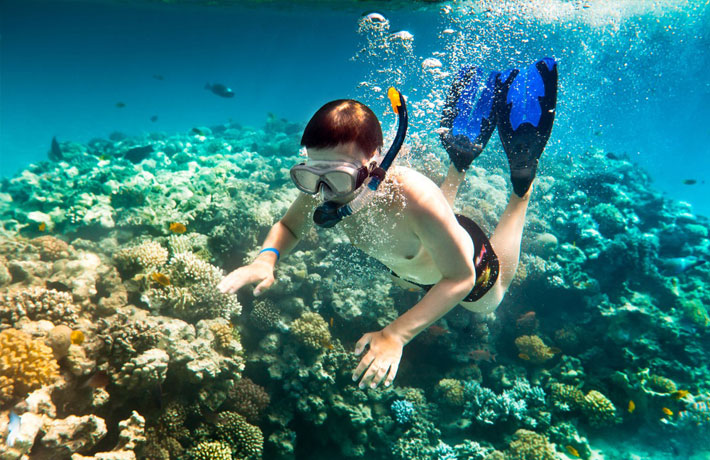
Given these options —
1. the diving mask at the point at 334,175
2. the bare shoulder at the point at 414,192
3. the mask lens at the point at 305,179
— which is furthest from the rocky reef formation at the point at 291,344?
the bare shoulder at the point at 414,192

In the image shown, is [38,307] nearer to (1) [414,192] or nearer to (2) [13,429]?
(2) [13,429]

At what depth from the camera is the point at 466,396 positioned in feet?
17.4

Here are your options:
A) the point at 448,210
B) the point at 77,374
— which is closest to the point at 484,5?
the point at 448,210

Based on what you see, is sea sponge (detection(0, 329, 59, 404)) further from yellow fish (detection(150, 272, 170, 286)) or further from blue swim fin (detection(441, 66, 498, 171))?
blue swim fin (detection(441, 66, 498, 171))

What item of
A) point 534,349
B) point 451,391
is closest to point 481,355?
point 534,349

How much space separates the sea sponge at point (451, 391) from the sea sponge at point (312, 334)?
7.14 ft

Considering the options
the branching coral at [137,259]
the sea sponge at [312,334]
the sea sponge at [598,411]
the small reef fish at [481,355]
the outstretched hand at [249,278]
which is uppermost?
the sea sponge at [598,411]

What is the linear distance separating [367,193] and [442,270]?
711 millimetres

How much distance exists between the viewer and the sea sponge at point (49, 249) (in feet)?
18.1

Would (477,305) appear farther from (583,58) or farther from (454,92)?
(583,58)

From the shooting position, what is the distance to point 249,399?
4270mm

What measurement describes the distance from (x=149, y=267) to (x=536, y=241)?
9.02 meters

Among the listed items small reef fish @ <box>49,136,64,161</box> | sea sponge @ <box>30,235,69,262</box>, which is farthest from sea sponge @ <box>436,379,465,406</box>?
small reef fish @ <box>49,136,64,161</box>

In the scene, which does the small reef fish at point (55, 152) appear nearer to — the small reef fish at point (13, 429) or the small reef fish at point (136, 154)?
the small reef fish at point (136, 154)
